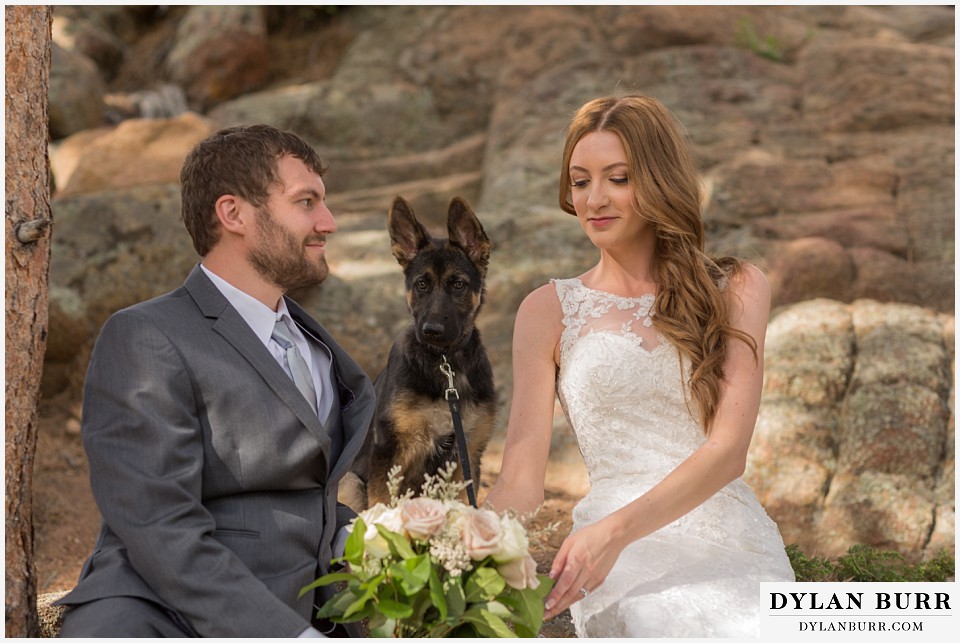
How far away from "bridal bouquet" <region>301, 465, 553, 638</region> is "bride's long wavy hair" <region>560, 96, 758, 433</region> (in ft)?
4.79

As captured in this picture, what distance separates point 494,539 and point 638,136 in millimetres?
2125

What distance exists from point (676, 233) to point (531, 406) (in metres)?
1.05

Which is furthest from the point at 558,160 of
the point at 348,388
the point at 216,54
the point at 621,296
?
the point at 348,388

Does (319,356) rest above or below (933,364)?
above

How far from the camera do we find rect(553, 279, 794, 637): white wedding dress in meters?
3.55

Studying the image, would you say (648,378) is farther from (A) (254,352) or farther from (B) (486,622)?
(A) (254,352)

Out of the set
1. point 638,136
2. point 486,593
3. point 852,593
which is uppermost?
point 638,136

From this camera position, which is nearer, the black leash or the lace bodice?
the lace bodice

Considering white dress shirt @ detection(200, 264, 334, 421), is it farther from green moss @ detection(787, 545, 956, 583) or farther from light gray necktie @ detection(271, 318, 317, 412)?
green moss @ detection(787, 545, 956, 583)

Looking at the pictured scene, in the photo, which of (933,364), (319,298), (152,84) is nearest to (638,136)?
(933,364)

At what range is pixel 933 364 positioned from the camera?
27.8 ft

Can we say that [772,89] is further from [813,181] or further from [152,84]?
[152,84]

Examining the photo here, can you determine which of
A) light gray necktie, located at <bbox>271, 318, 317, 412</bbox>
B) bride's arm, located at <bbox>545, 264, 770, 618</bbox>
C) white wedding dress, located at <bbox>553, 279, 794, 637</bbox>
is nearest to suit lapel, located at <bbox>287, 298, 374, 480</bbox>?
light gray necktie, located at <bbox>271, 318, 317, 412</bbox>

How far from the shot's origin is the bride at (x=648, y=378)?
3.72 m
